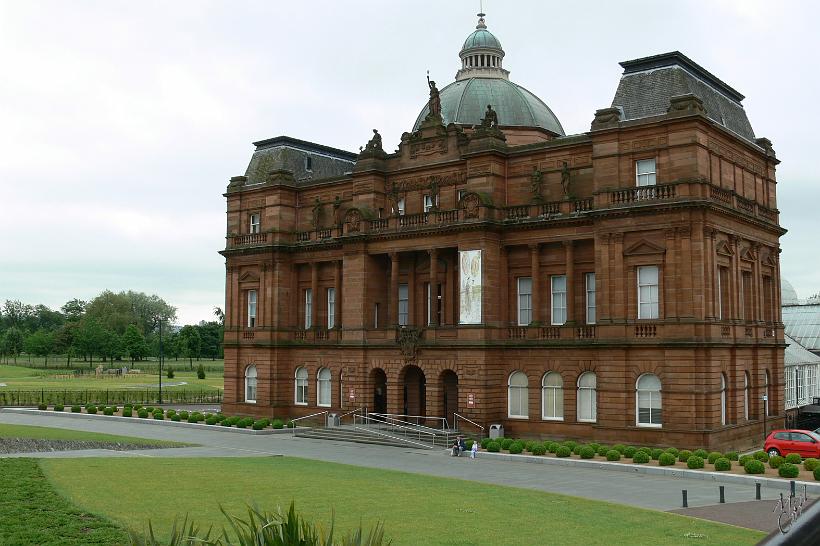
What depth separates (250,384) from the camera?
61188 mm

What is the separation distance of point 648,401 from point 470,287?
486 inches

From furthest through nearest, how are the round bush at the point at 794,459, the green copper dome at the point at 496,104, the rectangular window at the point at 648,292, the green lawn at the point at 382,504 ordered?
the green copper dome at the point at 496,104
the rectangular window at the point at 648,292
the round bush at the point at 794,459
the green lawn at the point at 382,504

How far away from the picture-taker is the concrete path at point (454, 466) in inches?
1172

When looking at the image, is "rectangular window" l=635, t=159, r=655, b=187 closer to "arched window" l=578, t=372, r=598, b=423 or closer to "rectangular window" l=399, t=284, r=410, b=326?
"arched window" l=578, t=372, r=598, b=423

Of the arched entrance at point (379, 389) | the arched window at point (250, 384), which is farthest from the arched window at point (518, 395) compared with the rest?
the arched window at point (250, 384)

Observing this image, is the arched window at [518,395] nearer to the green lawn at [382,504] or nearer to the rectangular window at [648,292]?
the rectangular window at [648,292]

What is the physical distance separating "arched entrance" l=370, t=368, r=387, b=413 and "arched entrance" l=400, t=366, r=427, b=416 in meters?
1.96

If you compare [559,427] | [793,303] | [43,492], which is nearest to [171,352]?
[793,303]

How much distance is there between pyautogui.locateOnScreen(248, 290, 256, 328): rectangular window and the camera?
61688mm

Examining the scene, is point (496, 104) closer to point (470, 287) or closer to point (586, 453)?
point (470, 287)

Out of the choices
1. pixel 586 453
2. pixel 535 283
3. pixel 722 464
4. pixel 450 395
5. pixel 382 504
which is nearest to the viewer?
pixel 382 504

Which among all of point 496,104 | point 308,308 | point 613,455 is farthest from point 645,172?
point 308,308

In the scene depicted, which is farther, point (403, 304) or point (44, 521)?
point (403, 304)

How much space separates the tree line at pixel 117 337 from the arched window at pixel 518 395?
71.8 metres
